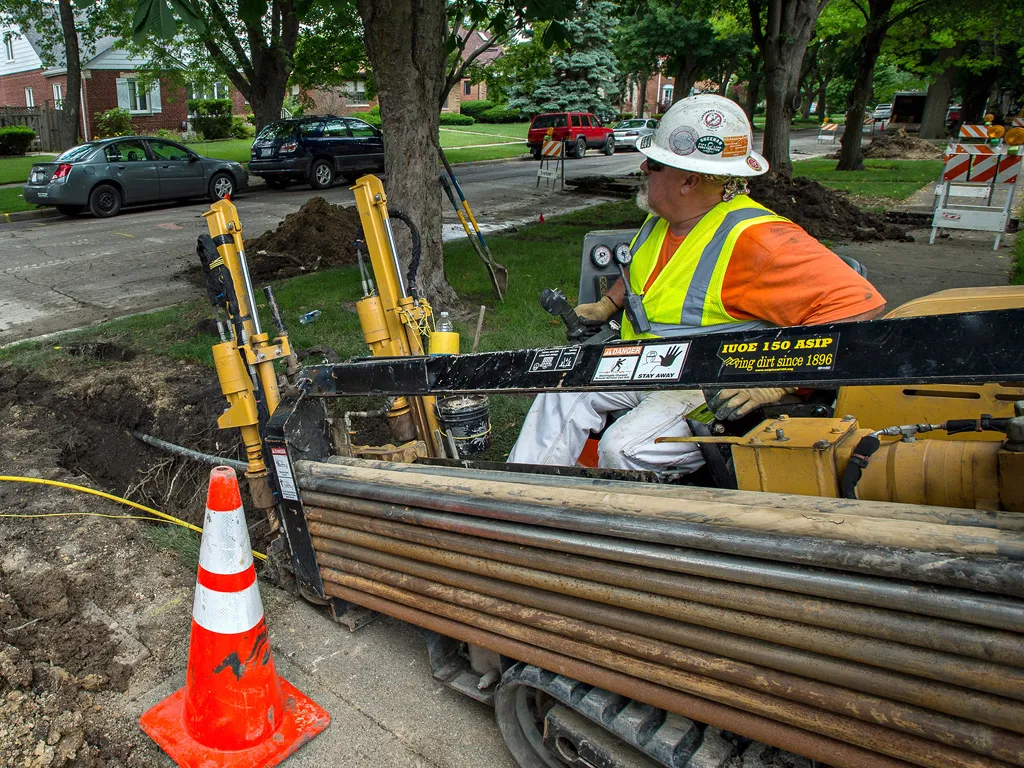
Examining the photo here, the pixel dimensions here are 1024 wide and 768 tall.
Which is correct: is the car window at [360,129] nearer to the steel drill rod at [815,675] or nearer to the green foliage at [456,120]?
A: the steel drill rod at [815,675]

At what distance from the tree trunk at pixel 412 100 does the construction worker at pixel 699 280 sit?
10.7 feet

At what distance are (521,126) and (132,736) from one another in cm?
4572

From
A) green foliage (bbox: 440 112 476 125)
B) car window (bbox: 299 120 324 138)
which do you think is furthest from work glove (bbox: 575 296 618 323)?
green foliage (bbox: 440 112 476 125)

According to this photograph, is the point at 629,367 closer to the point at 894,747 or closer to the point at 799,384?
the point at 799,384

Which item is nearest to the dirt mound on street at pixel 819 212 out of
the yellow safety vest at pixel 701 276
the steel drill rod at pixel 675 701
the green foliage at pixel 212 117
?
the yellow safety vest at pixel 701 276

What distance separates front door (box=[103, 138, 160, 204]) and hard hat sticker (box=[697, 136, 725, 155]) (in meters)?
14.9

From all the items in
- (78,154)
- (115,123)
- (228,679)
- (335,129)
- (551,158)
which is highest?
(115,123)

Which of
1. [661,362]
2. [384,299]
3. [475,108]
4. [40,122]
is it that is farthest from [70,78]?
[475,108]

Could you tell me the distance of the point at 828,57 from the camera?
3628 centimetres

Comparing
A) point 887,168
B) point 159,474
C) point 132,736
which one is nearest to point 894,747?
point 132,736

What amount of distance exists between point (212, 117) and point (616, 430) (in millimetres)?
36695

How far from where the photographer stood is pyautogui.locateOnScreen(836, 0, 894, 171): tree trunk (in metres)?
19.5

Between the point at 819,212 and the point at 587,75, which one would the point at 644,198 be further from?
the point at 587,75

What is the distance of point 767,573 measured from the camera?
170 centimetres
